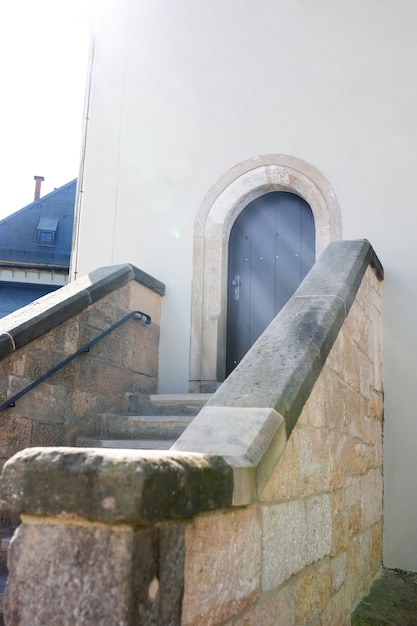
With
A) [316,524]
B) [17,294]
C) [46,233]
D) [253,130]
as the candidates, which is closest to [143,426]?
[316,524]

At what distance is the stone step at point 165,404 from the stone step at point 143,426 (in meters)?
0.24

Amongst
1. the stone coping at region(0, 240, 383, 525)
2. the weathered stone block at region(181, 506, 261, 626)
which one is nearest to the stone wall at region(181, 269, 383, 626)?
the weathered stone block at region(181, 506, 261, 626)

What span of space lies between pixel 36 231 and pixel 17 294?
3.86 m

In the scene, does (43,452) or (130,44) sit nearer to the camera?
(43,452)

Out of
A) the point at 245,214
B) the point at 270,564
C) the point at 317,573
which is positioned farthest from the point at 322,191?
the point at 270,564

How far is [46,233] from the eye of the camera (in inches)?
859

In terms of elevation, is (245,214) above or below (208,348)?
above

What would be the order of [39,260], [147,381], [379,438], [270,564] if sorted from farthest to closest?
[39,260], [147,381], [379,438], [270,564]

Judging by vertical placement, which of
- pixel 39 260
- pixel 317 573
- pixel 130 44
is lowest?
pixel 317 573

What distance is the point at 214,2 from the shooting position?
6.32 m

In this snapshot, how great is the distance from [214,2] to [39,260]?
15800 mm

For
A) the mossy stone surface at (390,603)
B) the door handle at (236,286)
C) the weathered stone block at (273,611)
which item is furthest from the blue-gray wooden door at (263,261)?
the weathered stone block at (273,611)

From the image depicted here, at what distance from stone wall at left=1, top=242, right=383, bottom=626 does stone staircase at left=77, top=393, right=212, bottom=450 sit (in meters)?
1.27

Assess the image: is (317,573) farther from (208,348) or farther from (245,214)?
(245,214)
